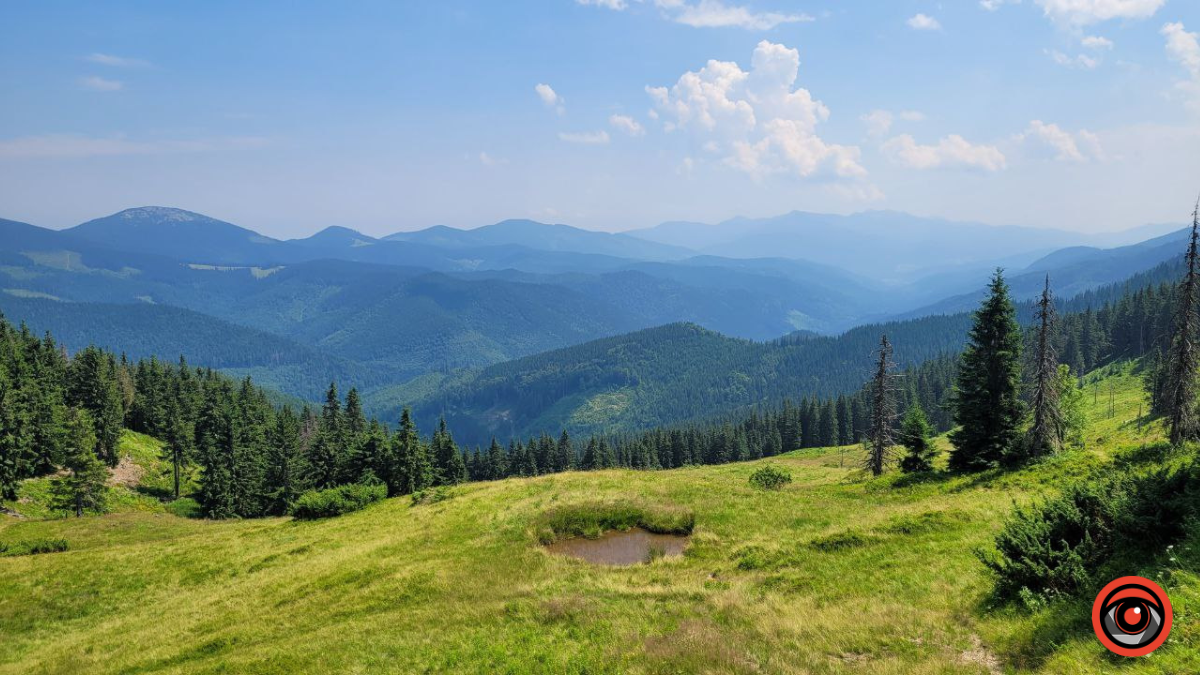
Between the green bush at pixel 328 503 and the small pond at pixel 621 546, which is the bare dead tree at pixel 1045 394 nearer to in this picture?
the small pond at pixel 621 546

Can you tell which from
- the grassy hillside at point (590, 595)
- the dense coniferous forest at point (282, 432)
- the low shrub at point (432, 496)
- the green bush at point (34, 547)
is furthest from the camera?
the dense coniferous forest at point (282, 432)

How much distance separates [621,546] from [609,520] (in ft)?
10.4

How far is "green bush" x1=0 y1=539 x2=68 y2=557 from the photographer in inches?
1631

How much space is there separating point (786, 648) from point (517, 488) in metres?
30.8

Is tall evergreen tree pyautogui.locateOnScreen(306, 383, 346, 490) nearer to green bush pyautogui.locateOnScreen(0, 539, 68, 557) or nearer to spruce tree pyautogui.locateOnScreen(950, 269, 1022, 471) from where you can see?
green bush pyautogui.locateOnScreen(0, 539, 68, 557)

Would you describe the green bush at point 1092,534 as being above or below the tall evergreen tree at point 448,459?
above

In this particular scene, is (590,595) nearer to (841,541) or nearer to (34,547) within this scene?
(841,541)

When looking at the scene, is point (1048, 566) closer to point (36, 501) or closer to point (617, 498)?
point (617, 498)

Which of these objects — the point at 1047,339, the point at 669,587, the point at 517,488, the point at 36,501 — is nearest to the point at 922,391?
the point at 1047,339

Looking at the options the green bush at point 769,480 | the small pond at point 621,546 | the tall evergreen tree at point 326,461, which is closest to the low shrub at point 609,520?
the small pond at point 621,546

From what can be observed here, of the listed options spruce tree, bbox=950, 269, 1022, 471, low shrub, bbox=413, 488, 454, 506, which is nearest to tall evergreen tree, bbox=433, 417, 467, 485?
low shrub, bbox=413, 488, 454, 506

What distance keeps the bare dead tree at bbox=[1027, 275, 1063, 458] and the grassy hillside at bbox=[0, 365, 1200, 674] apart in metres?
1.84

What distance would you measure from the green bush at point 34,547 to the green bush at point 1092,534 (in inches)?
2352

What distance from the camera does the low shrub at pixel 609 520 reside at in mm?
30672
